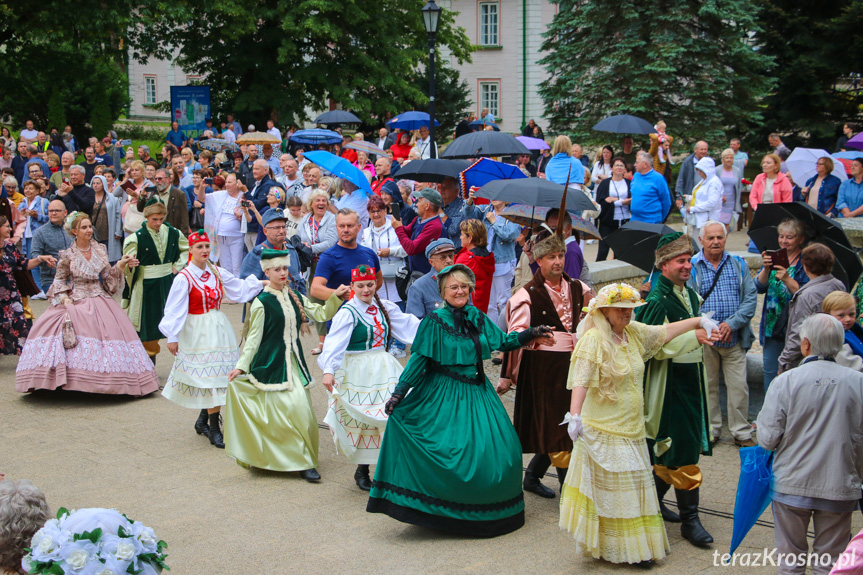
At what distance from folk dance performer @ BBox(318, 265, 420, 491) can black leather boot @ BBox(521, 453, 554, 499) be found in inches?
43.0

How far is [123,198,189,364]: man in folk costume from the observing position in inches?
375

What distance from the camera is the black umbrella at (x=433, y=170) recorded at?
426 inches

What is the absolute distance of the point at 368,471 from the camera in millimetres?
6738

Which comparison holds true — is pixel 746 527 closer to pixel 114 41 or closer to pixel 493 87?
pixel 114 41

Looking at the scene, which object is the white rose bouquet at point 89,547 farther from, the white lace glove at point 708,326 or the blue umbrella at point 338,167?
Result: the blue umbrella at point 338,167

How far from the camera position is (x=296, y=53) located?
28.8m

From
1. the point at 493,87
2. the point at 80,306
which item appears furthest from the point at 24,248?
the point at 493,87

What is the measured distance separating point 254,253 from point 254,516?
304cm

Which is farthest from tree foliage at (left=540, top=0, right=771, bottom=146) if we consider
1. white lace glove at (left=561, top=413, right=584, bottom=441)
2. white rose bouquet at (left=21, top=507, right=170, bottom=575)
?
white rose bouquet at (left=21, top=507, right=170, bottom=575)

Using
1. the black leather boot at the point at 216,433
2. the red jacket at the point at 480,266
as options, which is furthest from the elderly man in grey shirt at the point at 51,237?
the red jacket at the point at 480,266

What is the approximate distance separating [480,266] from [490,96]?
111 feet

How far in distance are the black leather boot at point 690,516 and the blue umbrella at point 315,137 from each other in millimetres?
13884

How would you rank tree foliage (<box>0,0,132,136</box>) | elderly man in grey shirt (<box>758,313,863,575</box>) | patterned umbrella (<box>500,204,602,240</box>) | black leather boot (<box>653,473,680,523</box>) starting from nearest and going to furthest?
elderly man in grey shirt (<box>758,313,863,575</box>)
black leather boot (<box>653,473,680,523</box>)
patterned umbrella (<box>500,204,602,240</box>)
tree foliage (<box>0,0,132,136</box>)

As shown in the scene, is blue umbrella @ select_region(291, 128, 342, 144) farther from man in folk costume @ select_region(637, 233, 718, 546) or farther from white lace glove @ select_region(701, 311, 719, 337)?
white lace glove @ select_region(701, 311, 719, 337)
